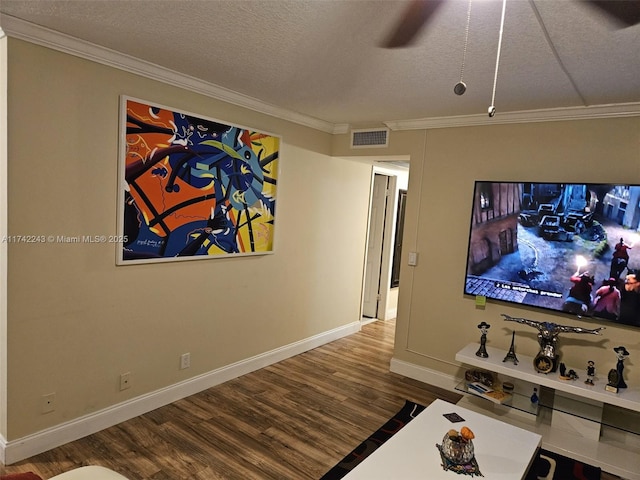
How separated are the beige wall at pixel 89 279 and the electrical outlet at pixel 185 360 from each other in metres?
0.04

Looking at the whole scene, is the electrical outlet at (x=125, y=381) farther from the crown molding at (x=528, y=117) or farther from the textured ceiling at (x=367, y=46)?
the crown molding at (x=528, y=117)

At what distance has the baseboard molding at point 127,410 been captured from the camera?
2.43 metres

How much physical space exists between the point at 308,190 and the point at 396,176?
2.00m

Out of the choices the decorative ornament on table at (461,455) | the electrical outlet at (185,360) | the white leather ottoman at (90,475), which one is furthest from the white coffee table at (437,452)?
the electrical outlet at (185,360)

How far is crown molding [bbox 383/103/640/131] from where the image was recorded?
9.68 ft

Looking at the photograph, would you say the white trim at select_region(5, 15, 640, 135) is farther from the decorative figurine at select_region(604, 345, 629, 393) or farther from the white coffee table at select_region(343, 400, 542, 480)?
the white coffee table at select_region(343, 400, 542, 480)

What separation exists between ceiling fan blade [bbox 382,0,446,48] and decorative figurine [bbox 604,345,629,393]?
2.53 metres

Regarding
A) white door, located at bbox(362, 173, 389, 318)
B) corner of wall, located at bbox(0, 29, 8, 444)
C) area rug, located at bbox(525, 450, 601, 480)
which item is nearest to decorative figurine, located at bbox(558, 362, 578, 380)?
area rug, located at bbox(525, 450, 601, 480)

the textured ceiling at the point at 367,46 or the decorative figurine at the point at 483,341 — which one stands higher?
the textured ceiling at the point at 367,46

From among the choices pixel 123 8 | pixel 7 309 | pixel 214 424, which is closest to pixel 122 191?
pixel 7 309

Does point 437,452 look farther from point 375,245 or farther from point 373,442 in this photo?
point 375,245

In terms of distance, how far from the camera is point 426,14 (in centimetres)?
180

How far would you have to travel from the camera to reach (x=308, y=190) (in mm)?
4301

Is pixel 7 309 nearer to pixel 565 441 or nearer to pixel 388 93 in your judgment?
pixel 388 93
